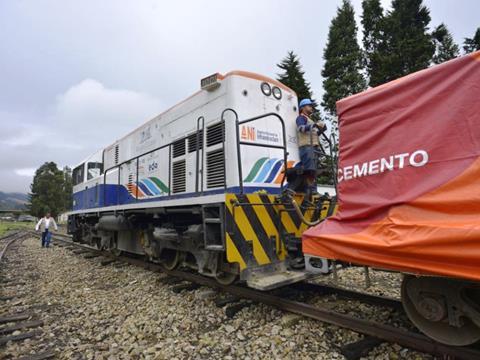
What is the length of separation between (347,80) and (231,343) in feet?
74.5

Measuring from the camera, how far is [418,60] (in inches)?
836

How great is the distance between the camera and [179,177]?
6.29 m

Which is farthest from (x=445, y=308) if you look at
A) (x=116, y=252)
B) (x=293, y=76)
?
(x=293, y=76)

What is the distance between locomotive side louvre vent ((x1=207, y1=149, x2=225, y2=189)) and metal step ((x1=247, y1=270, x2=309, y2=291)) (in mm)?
1681

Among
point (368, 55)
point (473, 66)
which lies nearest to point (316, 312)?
point (473, 66)

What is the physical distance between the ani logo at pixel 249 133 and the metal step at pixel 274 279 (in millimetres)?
2052

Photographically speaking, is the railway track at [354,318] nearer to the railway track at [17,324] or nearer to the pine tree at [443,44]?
the railway track at [17,324]

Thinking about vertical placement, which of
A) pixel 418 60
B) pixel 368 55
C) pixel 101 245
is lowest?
pixel 101 245

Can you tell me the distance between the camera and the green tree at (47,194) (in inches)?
1989

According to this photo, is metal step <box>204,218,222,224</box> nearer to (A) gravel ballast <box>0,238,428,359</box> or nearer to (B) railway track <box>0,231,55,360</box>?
(A) gravel ballast <box>0,238,428,359</box>

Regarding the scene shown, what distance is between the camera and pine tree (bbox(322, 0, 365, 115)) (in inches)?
912

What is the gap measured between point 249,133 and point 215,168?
2.56ft

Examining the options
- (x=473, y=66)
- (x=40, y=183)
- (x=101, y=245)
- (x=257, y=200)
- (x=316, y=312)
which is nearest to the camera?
(x=473, y=66)

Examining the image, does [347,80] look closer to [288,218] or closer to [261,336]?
[288,218]
